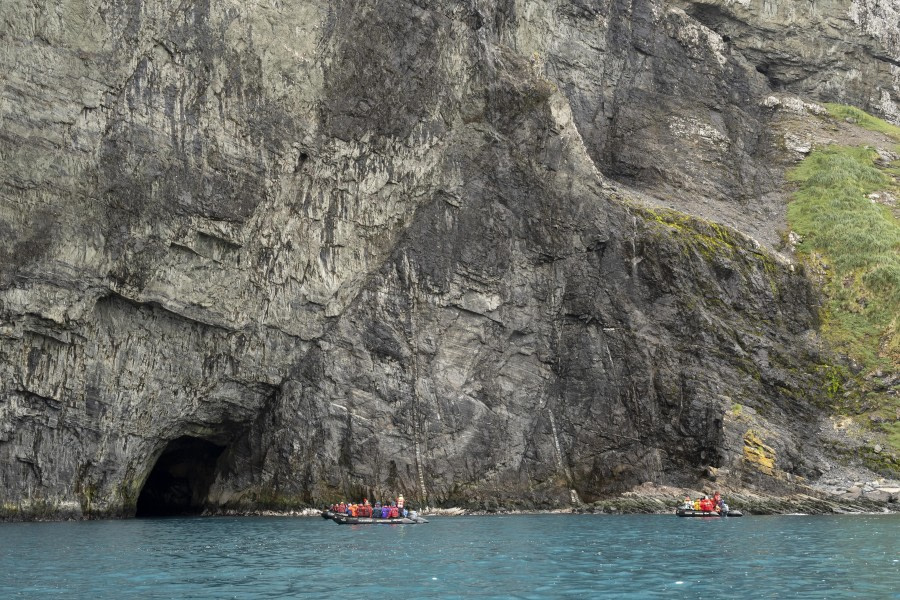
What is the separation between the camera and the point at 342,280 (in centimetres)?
6188

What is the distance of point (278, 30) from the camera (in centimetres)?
6075

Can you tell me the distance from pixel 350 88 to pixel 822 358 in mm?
33950

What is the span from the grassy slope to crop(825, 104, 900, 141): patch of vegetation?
5791 millimetres

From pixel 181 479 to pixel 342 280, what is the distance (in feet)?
64.1

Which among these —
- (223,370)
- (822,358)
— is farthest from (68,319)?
(822,358)

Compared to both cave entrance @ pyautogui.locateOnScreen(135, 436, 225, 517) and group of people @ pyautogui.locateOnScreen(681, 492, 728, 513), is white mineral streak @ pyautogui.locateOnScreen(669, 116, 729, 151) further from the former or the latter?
cave entrance @ pyautogui.locateOnScreen(135, 436, 225, 517)

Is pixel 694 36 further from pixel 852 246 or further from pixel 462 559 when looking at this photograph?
pixel 462 559

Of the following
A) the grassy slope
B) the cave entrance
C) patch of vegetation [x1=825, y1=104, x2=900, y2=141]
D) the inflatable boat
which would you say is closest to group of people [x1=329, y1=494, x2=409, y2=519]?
the cave entrance

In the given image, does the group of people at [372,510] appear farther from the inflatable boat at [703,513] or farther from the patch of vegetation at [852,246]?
the patch of vegetation at [852,246]

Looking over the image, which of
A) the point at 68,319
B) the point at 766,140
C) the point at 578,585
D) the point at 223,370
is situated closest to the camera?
the point at 578,585

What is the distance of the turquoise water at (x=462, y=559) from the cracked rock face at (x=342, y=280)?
303 inches

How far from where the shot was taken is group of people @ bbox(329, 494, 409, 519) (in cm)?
5397

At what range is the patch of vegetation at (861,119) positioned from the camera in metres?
88.3

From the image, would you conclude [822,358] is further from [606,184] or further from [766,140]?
[766,140]
